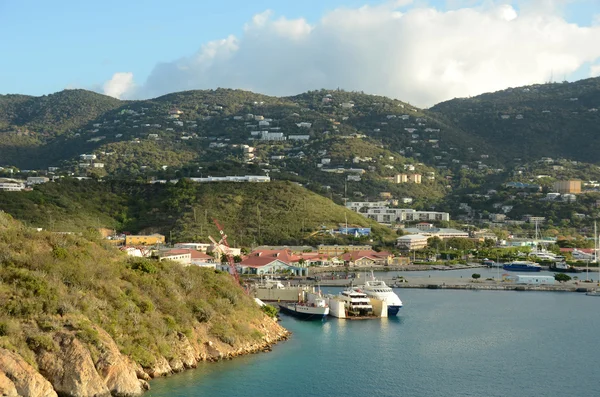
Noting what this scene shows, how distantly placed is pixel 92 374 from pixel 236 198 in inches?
2819

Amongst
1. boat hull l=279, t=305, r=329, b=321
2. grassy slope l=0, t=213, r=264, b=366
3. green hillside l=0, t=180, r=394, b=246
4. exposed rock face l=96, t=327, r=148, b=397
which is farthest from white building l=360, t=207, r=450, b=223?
exposed rock face l=96, t=327, r=148, b=397

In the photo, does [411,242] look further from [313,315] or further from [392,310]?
[313,315]

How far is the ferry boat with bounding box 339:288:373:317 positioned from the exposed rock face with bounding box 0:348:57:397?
2605cm

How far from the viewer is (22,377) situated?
87.1ft

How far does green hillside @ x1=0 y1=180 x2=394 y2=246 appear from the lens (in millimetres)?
88438

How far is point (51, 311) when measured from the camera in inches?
1180

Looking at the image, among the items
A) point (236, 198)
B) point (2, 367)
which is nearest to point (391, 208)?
point (236, 198)

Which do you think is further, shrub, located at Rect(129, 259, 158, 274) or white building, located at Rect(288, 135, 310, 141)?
white building, located at Rect(288, 135, 310, 141)

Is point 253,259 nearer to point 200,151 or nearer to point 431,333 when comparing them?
point 431,333

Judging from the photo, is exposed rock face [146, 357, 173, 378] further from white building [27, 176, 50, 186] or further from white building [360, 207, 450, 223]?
white building [360, 207, 450, 223]

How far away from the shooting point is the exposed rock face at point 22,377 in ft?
86.4

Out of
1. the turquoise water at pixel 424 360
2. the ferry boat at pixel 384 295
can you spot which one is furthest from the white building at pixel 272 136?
the turquoise water at pixel 424 360

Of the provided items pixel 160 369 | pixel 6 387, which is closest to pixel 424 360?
pixel 160 369

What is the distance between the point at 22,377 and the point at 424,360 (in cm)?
1861
